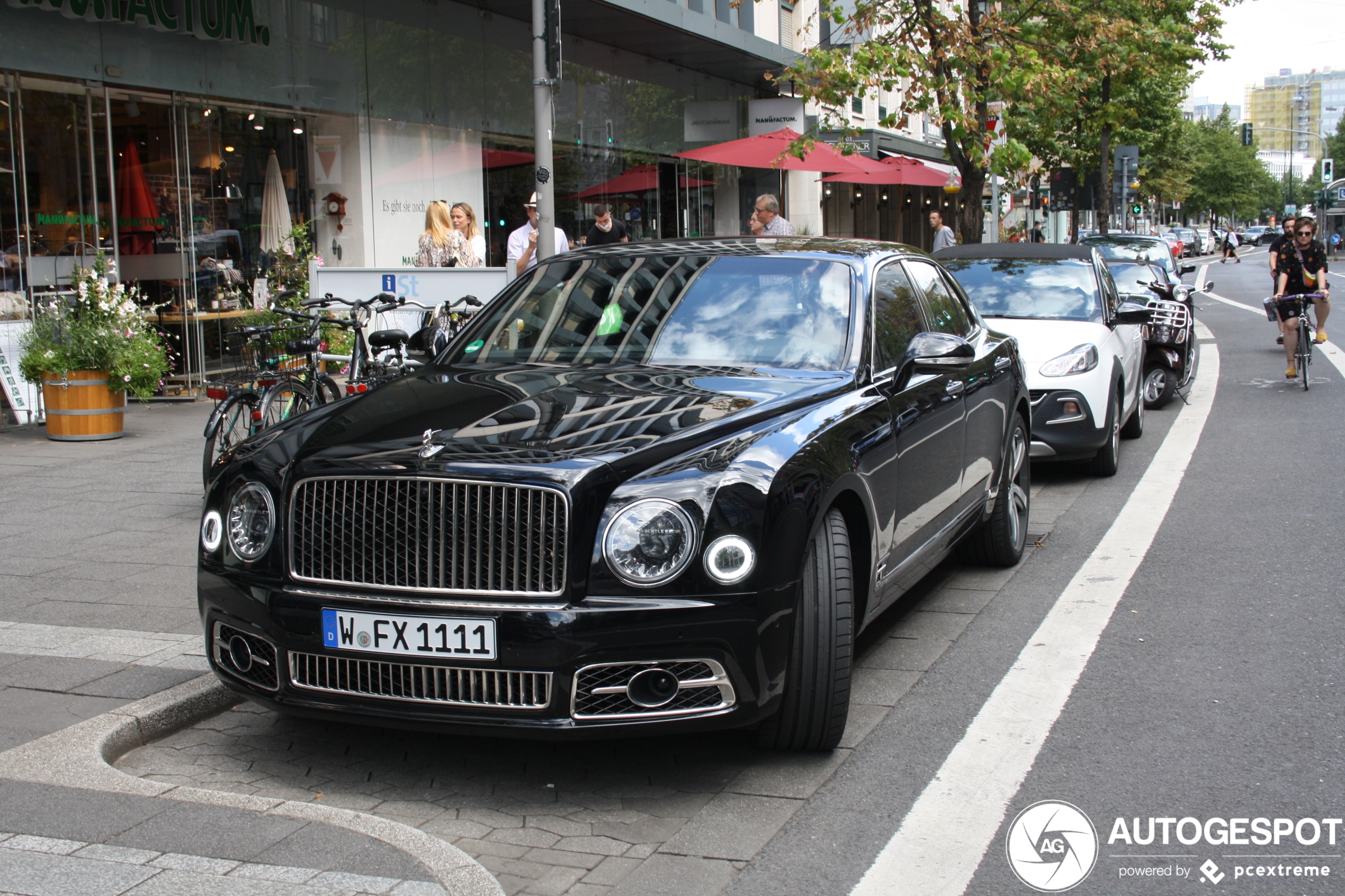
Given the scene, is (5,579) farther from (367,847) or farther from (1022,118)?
(1022,118)

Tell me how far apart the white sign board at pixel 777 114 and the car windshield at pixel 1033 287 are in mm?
14891

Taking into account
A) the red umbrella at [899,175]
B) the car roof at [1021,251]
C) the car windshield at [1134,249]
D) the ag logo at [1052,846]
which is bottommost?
the ag logo at [1052,846]

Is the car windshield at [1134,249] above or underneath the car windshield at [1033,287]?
above

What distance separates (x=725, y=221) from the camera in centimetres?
2872

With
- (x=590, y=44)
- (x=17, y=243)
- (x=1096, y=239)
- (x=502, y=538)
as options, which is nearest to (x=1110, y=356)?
(x=502, y=538)

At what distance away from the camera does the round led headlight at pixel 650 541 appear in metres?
3.64

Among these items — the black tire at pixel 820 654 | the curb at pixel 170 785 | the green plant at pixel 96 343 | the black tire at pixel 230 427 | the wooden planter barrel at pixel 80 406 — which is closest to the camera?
the curb at pixel 170 785

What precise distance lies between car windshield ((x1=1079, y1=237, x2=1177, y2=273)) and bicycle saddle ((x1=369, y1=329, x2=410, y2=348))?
11328 mm

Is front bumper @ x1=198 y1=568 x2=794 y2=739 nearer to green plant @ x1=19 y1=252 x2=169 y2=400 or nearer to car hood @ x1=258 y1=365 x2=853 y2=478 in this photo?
car hood @ x1=258 y1=365 x2=853 y2=478

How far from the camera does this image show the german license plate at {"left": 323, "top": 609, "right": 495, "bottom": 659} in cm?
366

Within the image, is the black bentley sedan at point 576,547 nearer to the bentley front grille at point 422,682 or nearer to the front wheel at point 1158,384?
the bentley front grille at point 422,682

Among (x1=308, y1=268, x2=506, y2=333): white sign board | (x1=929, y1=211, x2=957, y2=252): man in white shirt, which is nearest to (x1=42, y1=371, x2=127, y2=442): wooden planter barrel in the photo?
(x1=308, y1=268, x2=506, y2=333): white sign board

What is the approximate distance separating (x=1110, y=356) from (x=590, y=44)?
14.7m

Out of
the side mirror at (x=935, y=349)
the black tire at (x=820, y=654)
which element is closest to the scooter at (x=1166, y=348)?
the side mirror at (x=935, y=349)
